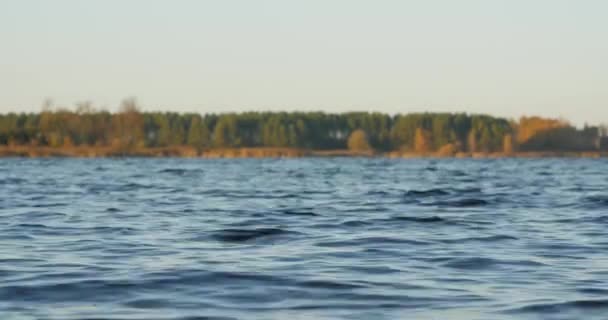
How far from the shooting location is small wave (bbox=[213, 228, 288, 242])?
62.7 ft

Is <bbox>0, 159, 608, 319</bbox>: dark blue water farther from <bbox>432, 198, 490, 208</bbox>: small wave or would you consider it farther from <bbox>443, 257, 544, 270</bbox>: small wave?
<bbox>432, 198, 490, 208</bbox>: small wave

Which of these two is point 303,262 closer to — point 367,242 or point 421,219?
point 367,242

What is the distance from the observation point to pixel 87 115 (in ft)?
619

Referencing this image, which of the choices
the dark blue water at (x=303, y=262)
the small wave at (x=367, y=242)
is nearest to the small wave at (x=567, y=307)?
the dark blue water at (x=303, y=262)

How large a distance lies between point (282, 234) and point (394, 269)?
17.4 ft

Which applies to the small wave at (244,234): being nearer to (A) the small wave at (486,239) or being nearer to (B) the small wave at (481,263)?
(A) the small wave at (486,239)

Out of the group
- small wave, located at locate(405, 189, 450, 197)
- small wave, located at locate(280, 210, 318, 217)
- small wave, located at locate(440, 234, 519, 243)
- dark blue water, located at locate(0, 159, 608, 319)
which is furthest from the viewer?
small wave, located at locate(405, 189, 450, 197)

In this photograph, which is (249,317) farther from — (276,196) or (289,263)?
(276,196)

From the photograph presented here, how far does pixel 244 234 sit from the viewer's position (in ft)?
64.7

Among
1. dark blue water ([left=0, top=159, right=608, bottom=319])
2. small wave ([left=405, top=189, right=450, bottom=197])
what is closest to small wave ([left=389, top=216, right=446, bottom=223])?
dark blue water ([left=0, top=159, right=608, bottom=319])

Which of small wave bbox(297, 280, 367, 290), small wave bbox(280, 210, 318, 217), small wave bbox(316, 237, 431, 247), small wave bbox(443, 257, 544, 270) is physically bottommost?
small wave bbox(280, 210, 318, 217)

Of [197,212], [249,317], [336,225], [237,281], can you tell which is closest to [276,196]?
[197,212]

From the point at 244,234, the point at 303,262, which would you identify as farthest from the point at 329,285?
the point at 244,234

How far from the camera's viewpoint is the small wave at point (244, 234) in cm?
1912
